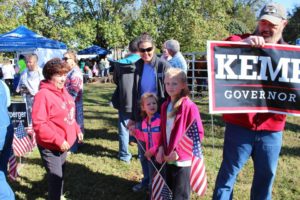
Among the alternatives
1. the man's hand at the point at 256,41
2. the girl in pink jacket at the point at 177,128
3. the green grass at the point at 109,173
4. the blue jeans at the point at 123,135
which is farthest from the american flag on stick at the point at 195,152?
the blue jeans at the point at 123,135

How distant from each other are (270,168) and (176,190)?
0.92 meters

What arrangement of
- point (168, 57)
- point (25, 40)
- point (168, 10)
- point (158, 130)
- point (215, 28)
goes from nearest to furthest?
point (158, 130) → point (168, 57) → point (25, 40) → point (215, 28) → point (168, 10)

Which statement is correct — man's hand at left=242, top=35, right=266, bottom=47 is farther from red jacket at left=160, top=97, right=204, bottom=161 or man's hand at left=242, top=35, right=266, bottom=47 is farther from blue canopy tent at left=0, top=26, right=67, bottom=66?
blue canopy tent at left=0, top=26, right=67, bottom=66

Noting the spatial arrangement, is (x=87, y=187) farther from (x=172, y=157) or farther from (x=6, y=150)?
(x=172, y=157)

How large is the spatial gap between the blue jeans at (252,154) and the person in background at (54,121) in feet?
5.46

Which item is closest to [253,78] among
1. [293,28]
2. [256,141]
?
[256,141]

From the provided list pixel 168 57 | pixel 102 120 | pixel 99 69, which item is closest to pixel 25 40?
pixel 102 120

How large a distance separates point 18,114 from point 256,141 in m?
4.07

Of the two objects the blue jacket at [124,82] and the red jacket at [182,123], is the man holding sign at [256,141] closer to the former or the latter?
the red jacket at [182,123]

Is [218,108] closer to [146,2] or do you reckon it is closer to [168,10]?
[168,10]

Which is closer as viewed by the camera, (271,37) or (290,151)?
(271,37)

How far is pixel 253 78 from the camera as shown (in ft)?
10.3

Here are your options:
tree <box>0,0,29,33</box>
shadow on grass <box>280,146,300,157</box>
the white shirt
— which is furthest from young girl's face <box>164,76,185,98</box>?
tree <box>0,0,29,33</box>

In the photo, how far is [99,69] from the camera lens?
3008 cm
